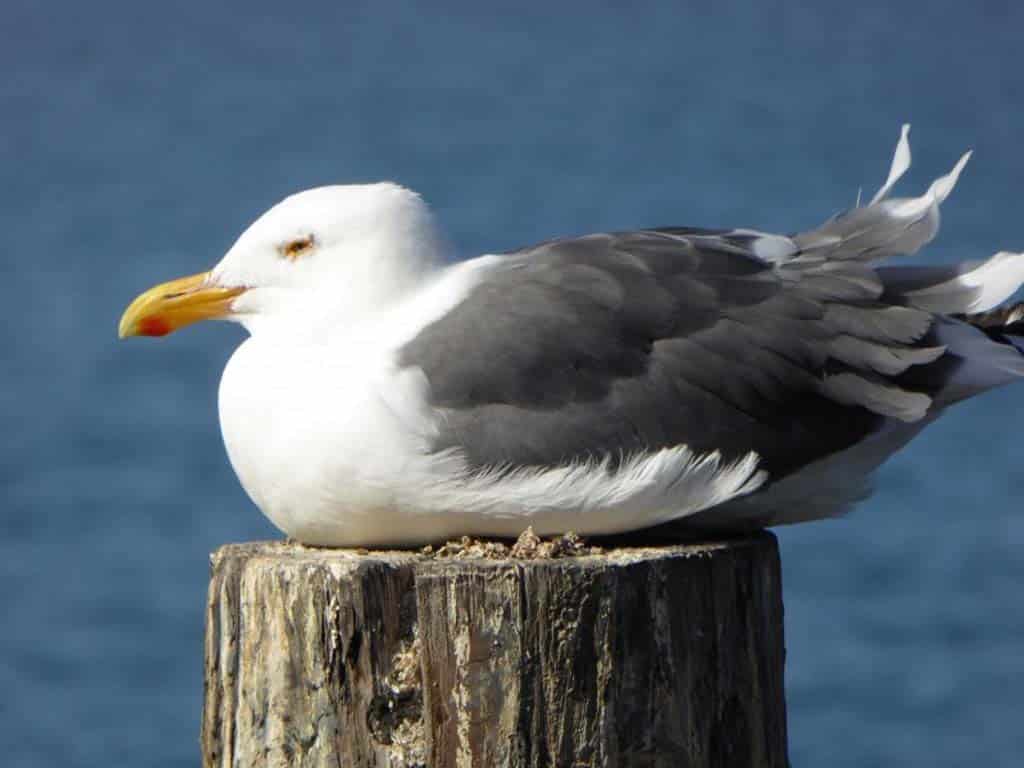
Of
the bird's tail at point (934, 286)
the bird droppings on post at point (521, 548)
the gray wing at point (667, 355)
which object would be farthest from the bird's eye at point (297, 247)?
the bird's tail at point (934, 286)

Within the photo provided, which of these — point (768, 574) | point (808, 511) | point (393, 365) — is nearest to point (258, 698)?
point (393, 365)

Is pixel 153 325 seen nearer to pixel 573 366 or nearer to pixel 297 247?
pixel 297 247

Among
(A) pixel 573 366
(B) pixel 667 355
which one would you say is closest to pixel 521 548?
(A) pixel 573 366

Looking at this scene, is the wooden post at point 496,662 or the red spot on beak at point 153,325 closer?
the wooden post at point 496,662

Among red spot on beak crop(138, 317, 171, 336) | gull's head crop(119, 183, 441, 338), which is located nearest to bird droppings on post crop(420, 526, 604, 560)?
gull's head crop(119, 183, 441, 338)

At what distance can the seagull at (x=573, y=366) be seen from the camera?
401 centimetres

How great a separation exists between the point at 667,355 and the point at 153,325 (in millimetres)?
1277

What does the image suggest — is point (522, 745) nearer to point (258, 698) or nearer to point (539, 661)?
point (539, 661)

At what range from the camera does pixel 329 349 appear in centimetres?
422

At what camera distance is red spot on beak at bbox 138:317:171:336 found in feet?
14.9

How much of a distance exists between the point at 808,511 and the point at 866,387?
0.35m

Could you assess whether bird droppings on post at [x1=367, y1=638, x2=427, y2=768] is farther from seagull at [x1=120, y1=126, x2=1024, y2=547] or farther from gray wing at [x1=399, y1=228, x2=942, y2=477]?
gray wing at [x1=399, y1=228, x2=942, y2=477]

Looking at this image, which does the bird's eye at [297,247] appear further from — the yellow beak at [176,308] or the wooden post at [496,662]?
the wooden post at [496,662]

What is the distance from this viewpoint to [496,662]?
355cm
